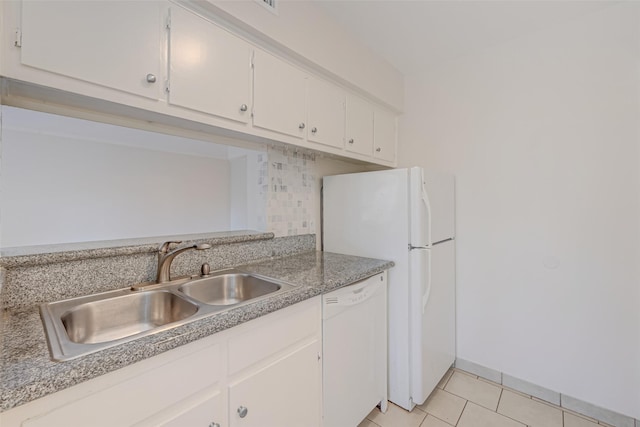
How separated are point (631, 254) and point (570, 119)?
88 centimetres

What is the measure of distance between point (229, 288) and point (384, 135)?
5.68 feet

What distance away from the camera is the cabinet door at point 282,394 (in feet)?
3.17

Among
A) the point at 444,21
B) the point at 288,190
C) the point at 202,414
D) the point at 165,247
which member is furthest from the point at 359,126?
the point at 202,414

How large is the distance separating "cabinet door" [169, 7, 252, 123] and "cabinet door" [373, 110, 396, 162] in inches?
47.4

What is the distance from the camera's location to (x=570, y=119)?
5.77ft

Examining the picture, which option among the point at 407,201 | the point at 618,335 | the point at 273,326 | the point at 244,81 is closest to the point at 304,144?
the point at 244,81

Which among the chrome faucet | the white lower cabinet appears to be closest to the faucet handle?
the chrome faucet

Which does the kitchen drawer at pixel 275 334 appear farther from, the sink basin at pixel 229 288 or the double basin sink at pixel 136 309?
the sink basin at pixel 229 288

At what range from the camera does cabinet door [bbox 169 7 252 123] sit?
111cm

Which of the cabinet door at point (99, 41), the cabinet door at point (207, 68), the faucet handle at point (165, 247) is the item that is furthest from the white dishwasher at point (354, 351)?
the cabinet door at point (99, 41)

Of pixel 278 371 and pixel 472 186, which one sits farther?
pixel 472 186

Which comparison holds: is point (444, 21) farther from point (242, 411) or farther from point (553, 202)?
point (242, 411)

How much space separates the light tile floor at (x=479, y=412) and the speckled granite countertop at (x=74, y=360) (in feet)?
3.44

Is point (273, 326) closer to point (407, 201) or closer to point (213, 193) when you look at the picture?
point (407, 201)
